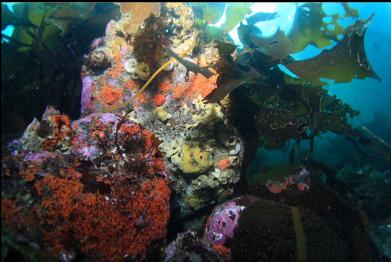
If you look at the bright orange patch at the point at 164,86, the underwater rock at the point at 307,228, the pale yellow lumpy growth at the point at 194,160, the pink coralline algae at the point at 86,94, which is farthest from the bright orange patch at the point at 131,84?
the underwater rock at the point at 307,228

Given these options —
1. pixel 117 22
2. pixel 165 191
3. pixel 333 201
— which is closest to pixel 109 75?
pixel 117 22

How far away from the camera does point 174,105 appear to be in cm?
356

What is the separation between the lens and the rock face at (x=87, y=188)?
6.61ft

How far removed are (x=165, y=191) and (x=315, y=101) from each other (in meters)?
2.42

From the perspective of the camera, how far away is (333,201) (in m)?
3.07

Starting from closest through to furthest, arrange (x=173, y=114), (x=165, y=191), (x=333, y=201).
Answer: (x=165, y=191)
(x=333, y=201)
(x=173, y=114)

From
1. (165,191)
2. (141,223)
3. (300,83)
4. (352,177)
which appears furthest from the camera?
(352,177)

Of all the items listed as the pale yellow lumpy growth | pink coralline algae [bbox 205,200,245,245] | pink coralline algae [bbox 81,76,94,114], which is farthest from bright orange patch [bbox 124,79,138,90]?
pink coralline algae [bbox 205,200,245,245]

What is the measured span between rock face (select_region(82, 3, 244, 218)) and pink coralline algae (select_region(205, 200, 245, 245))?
1.36ft

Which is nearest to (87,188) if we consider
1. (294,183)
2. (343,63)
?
(294,183)

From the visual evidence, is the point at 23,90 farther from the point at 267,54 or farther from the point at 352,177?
the point at 352,177

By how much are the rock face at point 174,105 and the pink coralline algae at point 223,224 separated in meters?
0.41

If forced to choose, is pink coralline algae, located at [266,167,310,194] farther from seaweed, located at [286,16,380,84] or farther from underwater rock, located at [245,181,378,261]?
seaweed, located at [286,16,380,84]

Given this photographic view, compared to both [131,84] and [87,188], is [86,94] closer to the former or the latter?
[131,84]
